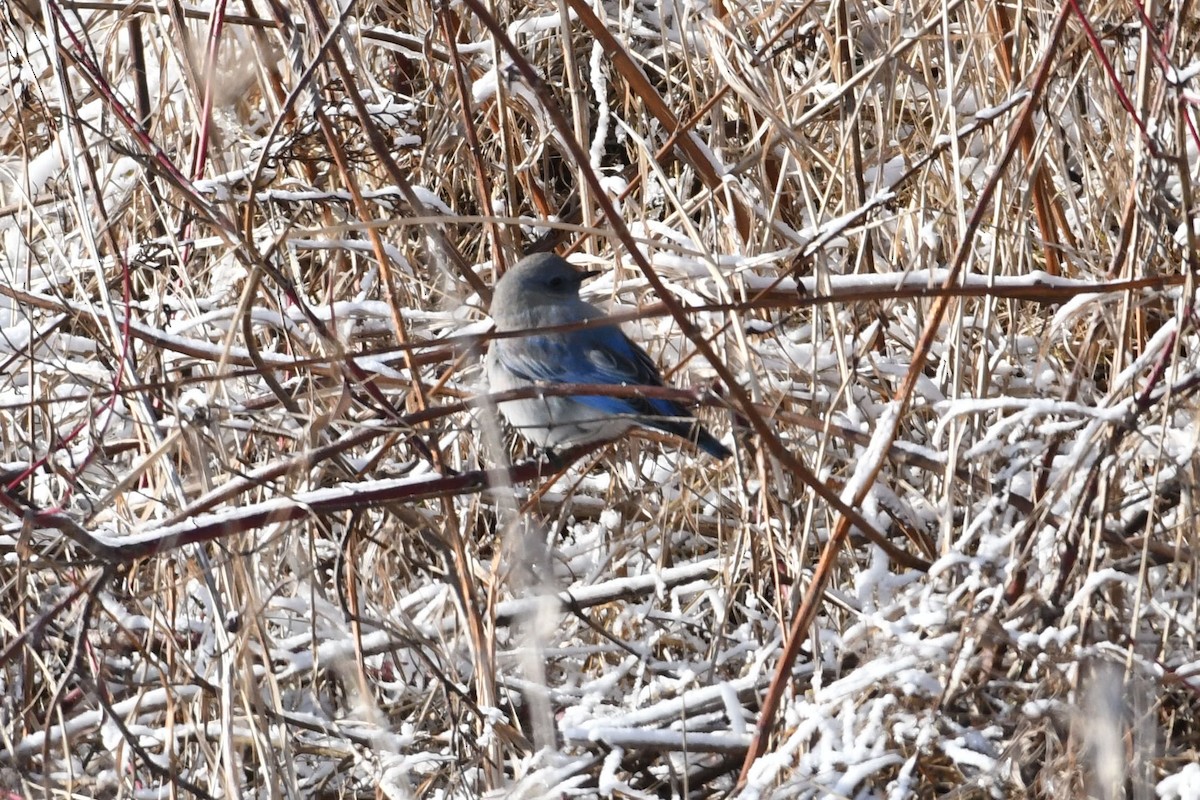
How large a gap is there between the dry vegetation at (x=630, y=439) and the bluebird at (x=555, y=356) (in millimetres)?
87

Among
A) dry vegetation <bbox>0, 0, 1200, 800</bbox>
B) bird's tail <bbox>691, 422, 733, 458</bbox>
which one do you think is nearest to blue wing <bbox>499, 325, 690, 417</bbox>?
dry vegetation <bbox>0, 0, 1200, 800</bbox>

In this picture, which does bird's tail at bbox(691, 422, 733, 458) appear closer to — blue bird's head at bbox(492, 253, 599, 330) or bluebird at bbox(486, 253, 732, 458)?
bluebird at bbox(486, 253, 732, 458)

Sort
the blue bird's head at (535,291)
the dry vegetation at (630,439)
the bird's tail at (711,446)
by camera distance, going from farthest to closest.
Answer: the blue bird's head at (535,291), the bird's tail at (711,446), the dry vegetation at (630,439)

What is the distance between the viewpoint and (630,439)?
10.7ft

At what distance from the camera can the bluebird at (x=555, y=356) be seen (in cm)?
320

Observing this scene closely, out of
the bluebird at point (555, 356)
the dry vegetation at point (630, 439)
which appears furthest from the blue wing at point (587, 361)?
the dry vegetation at point (630, 439)

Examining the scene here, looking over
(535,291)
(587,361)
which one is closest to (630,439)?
(587,361)

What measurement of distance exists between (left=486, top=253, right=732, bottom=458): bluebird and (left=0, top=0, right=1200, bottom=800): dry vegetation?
9 cm

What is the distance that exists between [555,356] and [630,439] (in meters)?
0.35

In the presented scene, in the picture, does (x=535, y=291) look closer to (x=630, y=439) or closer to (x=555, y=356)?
(x=555, y=356)

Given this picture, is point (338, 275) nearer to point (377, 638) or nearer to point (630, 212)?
point (630, 212)

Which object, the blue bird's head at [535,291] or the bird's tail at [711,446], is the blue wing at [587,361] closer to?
the blue bird's head at [535,291]

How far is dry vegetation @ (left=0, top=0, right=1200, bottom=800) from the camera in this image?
226 centimetres

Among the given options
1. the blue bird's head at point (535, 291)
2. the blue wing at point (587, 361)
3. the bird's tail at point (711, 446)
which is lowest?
the bird's tail at point (711, 446)
